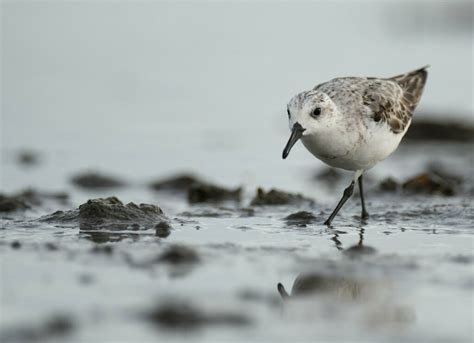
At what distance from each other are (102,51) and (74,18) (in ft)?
12.3

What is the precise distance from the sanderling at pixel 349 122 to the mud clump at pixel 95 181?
3.15 m

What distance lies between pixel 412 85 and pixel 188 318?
5.65 m

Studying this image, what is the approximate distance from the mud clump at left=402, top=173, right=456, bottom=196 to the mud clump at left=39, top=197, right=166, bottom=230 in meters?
3.25

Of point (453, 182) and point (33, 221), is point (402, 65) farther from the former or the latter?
point (33, 221)

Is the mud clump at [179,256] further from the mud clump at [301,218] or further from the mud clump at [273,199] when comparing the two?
the mud clump at [273,199]

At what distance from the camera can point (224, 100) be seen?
51.6ft

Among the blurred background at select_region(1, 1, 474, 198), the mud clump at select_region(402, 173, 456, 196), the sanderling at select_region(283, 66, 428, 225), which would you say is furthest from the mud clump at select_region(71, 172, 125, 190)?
the mud clump at select_region(402, 173, 456, 196)

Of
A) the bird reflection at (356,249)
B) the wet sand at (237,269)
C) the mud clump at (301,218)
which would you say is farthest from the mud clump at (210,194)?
the bird reflection at (356,249)

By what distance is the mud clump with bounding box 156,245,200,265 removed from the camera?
6.22 m

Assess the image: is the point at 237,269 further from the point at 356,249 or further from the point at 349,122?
the point at 349,122

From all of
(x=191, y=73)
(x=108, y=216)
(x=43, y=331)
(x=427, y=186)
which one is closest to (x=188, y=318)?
(x=43, y=331)

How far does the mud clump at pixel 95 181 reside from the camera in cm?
1066

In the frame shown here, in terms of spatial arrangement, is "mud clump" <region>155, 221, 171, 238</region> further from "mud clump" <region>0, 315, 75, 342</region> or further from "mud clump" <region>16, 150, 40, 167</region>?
"mud clump" <region>16, 150, 40, 167</region>

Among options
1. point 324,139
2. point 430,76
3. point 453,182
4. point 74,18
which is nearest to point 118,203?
point 324,139
